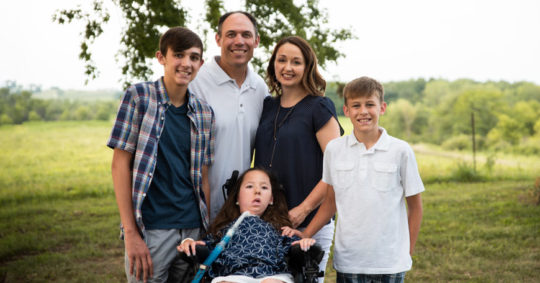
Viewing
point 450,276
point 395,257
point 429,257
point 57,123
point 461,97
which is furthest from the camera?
point 461,97

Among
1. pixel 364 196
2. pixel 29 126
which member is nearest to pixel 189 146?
pixel 364 196

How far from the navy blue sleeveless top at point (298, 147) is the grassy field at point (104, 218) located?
3511 mm

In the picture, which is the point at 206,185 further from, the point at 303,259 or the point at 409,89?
the point at 409,89

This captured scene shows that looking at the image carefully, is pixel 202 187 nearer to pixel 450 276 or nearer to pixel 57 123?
pixel 450 276

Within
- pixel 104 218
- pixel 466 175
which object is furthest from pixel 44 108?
pixel 466 175

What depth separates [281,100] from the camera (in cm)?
320

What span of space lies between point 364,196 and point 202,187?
3.18 ft

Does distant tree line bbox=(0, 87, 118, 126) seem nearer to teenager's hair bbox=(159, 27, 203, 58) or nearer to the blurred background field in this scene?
the blurred background field

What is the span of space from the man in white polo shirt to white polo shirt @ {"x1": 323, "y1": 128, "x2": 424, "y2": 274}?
31.5 inches

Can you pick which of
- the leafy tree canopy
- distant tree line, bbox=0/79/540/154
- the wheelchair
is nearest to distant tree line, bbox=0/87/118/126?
distant tree line, bbox=0/79/540/154

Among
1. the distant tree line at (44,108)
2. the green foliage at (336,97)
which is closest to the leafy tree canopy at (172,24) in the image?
the green foliage at (336,97)

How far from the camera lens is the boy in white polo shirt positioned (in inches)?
101

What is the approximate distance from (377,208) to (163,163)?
45.6 inches

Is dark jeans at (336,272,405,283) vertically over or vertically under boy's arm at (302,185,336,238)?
under
